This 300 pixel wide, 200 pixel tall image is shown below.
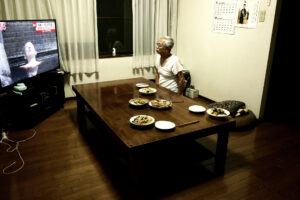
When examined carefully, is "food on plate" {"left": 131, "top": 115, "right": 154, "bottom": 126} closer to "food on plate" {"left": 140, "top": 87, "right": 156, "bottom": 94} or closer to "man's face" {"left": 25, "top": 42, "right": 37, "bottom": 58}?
"food on plate" {"left": 140, "top": 87, "right": 156, "bottom": 94}

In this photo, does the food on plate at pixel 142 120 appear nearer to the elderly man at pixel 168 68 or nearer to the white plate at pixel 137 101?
the white plate at pixel 137 101

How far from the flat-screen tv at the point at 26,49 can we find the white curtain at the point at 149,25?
1363mm

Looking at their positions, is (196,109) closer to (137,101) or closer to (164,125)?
(164,125)

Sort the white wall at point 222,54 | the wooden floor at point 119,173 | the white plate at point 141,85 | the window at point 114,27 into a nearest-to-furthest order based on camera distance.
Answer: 1. the wooden floor at point 119,173
2. the white plate at point 141,85
3. the white wall at point 222,54
4. the window at point 114,27

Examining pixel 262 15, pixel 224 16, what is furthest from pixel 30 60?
pixel 262 15

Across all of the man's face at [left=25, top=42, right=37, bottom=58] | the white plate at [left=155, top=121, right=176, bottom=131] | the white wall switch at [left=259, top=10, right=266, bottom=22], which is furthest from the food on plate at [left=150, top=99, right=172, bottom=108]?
the man's face at [left=25, top=42, right=37, bottom=58]

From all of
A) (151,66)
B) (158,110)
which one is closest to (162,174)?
(158,110)

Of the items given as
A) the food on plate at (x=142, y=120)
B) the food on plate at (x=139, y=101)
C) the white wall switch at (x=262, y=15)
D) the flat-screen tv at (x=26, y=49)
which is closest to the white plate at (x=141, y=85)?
the food on plate at (x=139, y=101)

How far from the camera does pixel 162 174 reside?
2293 millimetres

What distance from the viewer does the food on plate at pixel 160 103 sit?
2.37 m

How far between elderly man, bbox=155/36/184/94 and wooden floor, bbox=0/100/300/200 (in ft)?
2.51

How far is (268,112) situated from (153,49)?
2.20 metres

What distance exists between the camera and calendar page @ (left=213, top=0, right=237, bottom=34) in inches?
141

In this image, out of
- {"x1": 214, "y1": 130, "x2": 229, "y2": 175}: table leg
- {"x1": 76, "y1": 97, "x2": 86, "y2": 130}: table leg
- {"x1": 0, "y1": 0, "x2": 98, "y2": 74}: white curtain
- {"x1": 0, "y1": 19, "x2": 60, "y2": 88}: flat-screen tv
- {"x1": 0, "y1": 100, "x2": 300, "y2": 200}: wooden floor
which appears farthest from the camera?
{"x1": 0, "y1": 0, "x2": 98, "y2": 74}: white curtain
